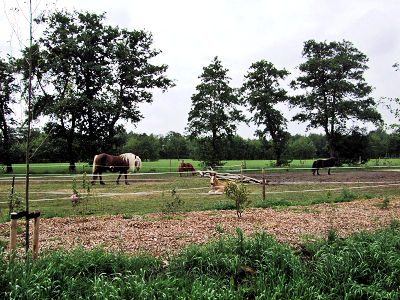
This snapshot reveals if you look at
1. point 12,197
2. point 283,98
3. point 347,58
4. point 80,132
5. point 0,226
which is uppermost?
point 347,58

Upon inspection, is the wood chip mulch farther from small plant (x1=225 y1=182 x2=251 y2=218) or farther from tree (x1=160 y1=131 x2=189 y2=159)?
tree (x1=160 y1=131 x2=189 y2=159)

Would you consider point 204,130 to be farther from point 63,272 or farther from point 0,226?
point 63,272

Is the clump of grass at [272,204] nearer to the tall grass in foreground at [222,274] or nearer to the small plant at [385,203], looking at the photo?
the small plant at [385,203]

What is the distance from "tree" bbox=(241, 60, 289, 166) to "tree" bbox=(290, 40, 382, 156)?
230 cm

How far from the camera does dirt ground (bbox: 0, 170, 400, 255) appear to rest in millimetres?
5129

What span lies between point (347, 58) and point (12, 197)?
37.0m

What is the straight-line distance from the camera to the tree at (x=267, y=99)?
35094 millimetres

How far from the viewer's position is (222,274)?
150 inches

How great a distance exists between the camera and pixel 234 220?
7031 millimetres

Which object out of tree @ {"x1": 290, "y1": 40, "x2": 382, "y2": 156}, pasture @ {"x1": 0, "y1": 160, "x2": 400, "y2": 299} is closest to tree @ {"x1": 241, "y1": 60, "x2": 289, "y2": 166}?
tree @ {"x1": 290, "y1": 40, "x2": 382, "y2": 156}

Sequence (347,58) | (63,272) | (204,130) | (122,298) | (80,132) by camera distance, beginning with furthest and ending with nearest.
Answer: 1. (347,58)
2. (204,130)
3. (80,132)
4. (63,272)
5. (122,298)

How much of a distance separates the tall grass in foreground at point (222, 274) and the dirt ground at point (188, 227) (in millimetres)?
656

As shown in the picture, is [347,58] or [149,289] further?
[347,58]

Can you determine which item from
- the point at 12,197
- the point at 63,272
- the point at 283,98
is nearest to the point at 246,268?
the point at 63,272
